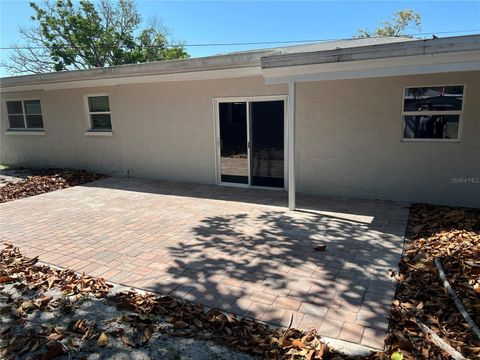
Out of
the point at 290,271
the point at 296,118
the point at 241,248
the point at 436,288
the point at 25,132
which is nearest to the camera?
the point at 436,288

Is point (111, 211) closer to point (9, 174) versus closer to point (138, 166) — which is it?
point (138, 166)

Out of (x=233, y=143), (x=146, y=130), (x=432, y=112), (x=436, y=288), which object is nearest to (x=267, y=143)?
(x=233, y=143)

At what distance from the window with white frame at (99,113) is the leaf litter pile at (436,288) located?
8.71 m

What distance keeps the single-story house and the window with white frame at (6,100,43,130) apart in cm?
100

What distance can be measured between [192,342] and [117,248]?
8.03 ft

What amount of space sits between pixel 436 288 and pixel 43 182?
9.63 m

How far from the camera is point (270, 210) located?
21.6ft

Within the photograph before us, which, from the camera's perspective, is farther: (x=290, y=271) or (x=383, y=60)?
(x=383, y=60)

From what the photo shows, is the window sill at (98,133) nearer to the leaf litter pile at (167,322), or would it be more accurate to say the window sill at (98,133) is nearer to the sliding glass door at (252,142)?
the sliding glass door at (252,142)

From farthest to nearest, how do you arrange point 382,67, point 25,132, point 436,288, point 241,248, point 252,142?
point 25,132, point 252,142, point 382,67, point 241,248, point 436,288

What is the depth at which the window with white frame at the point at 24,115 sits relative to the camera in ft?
39.1

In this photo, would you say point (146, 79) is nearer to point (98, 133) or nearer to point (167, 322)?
point (98, 133)

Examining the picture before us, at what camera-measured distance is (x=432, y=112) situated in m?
6.38

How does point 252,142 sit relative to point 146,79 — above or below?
below
